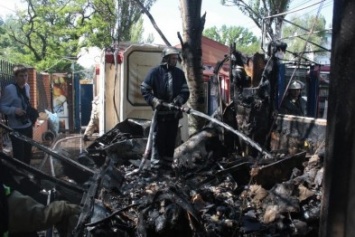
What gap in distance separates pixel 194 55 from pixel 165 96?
2146mm

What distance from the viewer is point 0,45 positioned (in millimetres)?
48844

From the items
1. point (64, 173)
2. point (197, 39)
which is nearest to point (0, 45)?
point (197, 39)

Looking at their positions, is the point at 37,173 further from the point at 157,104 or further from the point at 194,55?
the point at 194,55

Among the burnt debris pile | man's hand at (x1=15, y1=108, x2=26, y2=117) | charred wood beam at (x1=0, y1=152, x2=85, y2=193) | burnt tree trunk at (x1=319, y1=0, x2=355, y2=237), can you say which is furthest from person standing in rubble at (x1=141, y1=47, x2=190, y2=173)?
burnt tree trunk at (x1=319, y1=0, x2=355, y2=237)

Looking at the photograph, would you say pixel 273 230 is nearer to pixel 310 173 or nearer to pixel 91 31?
pixel 310 173

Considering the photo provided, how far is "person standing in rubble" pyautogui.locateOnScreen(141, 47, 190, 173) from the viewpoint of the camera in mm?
6410

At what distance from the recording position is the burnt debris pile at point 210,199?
3.84 meters

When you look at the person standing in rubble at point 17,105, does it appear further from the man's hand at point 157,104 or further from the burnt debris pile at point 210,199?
the man's hand at point 157,104

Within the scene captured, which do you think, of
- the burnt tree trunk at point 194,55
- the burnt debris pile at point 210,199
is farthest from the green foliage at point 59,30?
the burnt debris pile at point 210,199

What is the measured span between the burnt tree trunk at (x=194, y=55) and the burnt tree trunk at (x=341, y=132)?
6.70 meters

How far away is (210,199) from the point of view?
185 inches

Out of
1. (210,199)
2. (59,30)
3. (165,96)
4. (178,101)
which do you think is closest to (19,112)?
(165,96)

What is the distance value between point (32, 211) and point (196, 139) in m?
4.28

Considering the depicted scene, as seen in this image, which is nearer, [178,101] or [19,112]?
[19,112]
